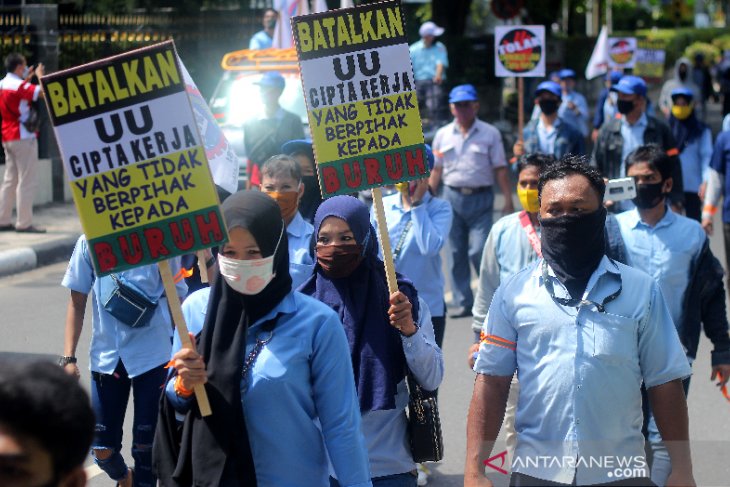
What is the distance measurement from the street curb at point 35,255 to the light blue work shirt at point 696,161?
20.1ft

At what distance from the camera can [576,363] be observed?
13.2 feet

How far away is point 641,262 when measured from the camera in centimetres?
645

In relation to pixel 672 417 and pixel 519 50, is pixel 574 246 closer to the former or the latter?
pixel 672 417

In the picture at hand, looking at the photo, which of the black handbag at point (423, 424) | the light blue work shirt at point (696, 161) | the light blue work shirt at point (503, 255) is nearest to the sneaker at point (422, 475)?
the light blue work shirt at point (503, 255)

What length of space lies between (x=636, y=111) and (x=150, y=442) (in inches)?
256

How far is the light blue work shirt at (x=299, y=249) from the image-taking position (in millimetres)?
5917

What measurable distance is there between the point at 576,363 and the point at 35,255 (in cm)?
1038

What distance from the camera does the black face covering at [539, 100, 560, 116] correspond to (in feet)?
42.0

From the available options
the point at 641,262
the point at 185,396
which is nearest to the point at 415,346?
the point at 185,396

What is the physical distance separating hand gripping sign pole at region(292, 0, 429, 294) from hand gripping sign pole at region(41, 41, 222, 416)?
0.96 meters

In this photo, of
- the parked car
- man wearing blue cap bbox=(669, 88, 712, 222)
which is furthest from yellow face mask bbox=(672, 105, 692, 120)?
the parked car

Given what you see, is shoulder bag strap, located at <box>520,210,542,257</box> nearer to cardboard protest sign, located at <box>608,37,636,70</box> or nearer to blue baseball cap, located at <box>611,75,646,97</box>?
blue baseball cap, located at <box>611,75,646,97</box>

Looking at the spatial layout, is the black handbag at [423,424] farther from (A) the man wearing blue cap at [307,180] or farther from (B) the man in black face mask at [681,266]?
(A) the man wearing blue cap at [307,180]

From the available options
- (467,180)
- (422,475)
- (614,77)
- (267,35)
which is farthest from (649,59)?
(422,475)
